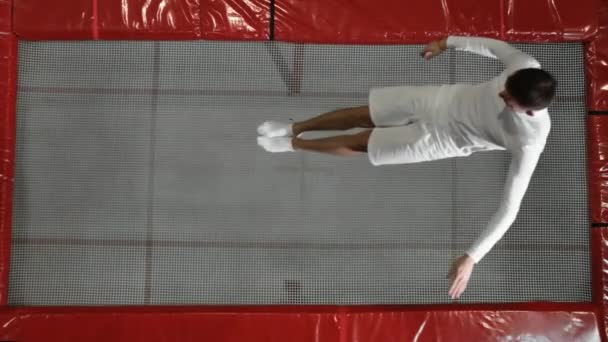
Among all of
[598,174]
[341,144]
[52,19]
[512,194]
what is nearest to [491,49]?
[512,194]

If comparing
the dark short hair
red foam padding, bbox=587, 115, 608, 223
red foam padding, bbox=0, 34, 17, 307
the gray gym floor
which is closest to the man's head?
the dark short hair

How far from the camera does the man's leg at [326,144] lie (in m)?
1.86

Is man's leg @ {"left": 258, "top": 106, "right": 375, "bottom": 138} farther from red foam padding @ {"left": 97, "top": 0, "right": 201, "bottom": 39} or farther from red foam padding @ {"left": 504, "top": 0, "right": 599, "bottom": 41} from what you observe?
red foam padding @ {"left": 504, "top": 0, "right": 599, "bottom": 41}

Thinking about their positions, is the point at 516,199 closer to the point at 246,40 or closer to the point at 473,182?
the point at 473,182

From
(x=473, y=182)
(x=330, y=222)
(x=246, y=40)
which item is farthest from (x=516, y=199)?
(x=246, y=40)

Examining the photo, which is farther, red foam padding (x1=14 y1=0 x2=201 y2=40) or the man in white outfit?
red foam padding (x1=14 y1=0 x2=201 y2=40)

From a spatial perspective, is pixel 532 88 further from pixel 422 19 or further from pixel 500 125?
pixel 422 19

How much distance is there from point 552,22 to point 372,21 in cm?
80

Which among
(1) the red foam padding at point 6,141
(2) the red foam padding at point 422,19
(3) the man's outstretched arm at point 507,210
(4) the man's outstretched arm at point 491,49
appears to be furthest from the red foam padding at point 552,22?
(1) the red foam padding at point 6,141

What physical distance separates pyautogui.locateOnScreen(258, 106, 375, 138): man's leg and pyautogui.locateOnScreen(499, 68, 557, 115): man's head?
24.8 inches

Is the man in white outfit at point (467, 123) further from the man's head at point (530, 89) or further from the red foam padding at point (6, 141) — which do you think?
the red foam padding at point (6, 141)

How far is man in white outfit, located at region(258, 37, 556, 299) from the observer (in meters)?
1.43

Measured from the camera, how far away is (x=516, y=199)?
1537mm

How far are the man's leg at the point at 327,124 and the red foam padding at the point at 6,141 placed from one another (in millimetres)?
1119
